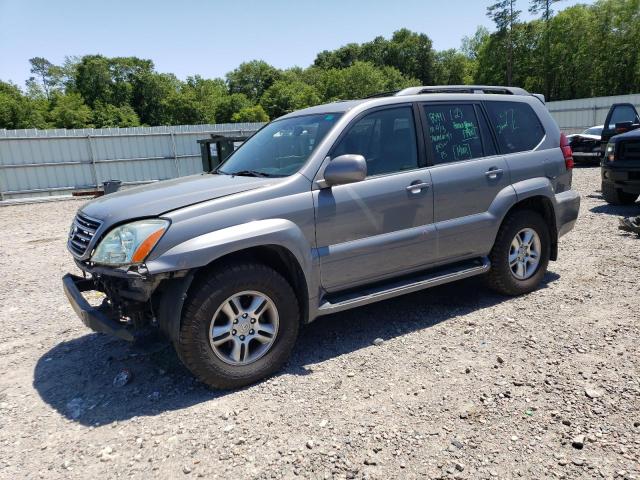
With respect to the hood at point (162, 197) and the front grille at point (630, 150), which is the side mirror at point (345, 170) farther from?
the front grille at point (630, 150)

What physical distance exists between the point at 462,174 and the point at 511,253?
105 centimetres

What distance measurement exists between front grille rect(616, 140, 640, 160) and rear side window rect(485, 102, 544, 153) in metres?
4.38

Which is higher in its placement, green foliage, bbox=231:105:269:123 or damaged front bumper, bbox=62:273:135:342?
green foliage, bbox=231:105:269:123

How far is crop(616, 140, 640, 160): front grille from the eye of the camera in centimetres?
803

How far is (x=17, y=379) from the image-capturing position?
3.64 meters

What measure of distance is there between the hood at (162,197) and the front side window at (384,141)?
0.76m

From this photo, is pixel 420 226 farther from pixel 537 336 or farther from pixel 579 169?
pixel 579 169

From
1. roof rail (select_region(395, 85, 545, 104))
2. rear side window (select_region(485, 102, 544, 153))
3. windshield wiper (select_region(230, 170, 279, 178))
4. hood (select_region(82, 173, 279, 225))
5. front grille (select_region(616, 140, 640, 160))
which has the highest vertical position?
roof rail (select_region(395, 85, 545, 104))

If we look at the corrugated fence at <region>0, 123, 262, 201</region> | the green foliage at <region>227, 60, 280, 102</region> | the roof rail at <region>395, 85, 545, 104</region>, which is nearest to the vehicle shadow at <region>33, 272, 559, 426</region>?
the roof rail at <region>395, 85, 545, 104</region>

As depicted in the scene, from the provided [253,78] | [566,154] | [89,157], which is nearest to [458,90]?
[566,154]

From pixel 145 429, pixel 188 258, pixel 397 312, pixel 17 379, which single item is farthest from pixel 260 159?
pixel 17 379

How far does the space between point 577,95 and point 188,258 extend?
196 feet

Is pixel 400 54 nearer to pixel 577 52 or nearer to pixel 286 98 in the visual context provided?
pixel 286 98

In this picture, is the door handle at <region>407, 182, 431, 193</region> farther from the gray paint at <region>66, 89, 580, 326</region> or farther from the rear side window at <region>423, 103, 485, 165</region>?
the rear side window at <region>423, 103, 485, 165</region>
